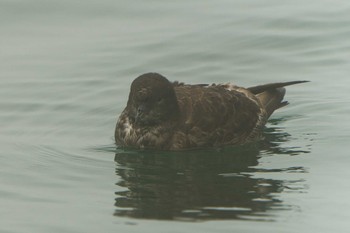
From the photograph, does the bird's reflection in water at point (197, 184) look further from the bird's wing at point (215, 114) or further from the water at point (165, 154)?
the bird's wing at point (215, 114)

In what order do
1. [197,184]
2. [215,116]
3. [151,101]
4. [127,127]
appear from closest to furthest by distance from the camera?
[197,184] < [151,101] < [127,127] < [215,116]

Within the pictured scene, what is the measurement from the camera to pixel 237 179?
12.7 metres

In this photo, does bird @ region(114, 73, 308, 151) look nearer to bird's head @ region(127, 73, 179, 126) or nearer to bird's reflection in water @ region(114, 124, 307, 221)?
bird's head @ region(127, 73, 179, 126)

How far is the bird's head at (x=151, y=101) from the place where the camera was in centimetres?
1366

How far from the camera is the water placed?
1132cm

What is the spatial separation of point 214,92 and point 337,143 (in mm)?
1533

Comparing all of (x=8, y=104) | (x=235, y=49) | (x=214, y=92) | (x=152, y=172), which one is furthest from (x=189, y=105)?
(x=235, y=49)

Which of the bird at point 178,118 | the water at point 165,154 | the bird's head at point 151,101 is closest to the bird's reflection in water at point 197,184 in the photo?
the water at point 165,154

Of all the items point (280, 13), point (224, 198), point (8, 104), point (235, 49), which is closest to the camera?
point (224, 198)

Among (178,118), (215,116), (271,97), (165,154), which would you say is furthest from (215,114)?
(271,97)

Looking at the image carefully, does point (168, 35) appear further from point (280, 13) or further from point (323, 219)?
point (323, 219)

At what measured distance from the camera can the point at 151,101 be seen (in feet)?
45.4

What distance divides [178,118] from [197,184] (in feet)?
5.70

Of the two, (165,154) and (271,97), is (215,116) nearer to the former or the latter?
(165,154)
